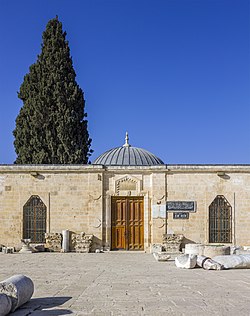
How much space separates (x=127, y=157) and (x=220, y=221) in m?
5.56

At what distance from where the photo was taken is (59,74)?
86.3 feet

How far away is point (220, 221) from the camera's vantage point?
17859 millimetres

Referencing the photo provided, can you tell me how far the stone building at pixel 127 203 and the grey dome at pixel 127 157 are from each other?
3151mm

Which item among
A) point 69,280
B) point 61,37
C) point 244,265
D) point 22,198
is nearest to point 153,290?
point 69,280

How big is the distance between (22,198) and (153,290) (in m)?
10.5

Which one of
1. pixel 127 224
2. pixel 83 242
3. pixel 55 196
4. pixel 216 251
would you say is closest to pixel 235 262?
pixel 216 251

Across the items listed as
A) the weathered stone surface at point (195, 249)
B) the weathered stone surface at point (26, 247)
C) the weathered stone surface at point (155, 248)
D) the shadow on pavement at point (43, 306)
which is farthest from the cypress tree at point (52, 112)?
the shadow on pavement at point (43, 306)

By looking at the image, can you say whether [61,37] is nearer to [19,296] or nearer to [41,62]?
[41,62]

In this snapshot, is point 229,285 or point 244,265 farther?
point 244,265

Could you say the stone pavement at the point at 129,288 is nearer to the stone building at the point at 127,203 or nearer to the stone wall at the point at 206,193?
the stone building at the point at 127,203

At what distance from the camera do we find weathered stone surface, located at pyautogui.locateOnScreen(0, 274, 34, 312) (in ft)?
22.1

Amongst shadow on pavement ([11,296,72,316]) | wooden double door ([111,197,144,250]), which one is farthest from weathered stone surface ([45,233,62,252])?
shadow on pavement ([11,296,72,316])

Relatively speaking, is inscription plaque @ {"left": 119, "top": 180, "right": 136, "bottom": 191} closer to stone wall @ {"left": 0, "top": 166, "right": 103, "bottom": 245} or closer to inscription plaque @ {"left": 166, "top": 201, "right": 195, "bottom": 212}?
stone wall @ {"left": 0, "top": 166, "right": 103, "bottom": 245}

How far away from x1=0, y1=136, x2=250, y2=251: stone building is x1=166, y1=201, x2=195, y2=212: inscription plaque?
0.04 m
